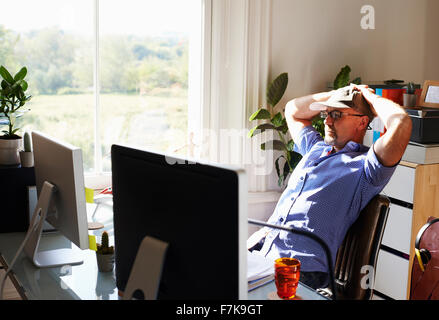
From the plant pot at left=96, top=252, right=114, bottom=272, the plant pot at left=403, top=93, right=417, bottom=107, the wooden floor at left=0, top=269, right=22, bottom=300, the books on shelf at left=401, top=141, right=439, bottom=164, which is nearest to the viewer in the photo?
the plant pot at left=96, top=252, right=114, bottom=272

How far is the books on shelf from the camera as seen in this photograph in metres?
2.86

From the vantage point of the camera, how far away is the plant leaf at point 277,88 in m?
3.49

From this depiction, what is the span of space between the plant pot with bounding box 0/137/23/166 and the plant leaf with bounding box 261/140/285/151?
1759mm

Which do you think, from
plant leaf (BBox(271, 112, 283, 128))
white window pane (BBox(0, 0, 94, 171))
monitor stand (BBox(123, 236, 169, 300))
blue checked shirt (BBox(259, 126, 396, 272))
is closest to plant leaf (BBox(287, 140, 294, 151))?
plant leaf (BBox(271, 112, 283, 128))

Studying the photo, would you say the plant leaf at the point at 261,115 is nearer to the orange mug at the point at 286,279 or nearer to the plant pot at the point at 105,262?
the plant pot at the point at 105,262

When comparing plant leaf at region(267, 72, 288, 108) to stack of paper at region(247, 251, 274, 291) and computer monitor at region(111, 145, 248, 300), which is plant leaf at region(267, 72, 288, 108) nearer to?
stack of paper at region(247, 251, 274, 291)

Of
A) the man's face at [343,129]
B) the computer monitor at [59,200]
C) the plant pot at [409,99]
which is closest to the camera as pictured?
the computer monitor at [59,200]

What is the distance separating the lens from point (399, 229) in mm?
2967

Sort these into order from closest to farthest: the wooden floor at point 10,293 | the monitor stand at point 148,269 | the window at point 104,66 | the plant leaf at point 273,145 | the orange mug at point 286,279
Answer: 1. the monitor stand at point 148,269
2. the orange mug at point 286,279
3. the wooden floor at point 10,293
4. the window at point 104,66
5. the plant leaf at point 273,145

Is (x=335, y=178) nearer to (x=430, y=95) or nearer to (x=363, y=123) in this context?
(x=363, y=123)

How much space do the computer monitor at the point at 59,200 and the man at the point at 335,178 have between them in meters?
0.84

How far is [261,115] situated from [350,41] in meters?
1.02

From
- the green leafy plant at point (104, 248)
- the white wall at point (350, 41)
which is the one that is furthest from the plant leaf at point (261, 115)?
the green leafy plant at point (104, 248)
